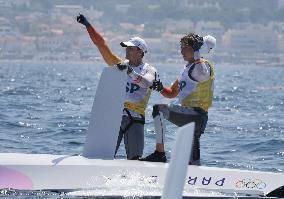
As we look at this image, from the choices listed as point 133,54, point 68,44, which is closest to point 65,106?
point 133,54

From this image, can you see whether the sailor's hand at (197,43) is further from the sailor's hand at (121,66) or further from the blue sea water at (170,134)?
the blue sea water at (170,134)

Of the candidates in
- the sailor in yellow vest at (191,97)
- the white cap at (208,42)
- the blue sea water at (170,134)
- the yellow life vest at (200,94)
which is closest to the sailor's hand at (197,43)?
the sailor in yellow vest at (191,97)

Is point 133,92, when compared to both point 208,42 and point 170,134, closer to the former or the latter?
point 208,42

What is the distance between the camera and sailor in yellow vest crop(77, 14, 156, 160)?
10.2 m

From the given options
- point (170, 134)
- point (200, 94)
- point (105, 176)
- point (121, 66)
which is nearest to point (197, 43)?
point (200, 94)

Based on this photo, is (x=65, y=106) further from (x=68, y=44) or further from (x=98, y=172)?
(x=68, y=44)

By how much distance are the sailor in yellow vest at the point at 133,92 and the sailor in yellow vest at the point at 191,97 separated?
12.1 inches

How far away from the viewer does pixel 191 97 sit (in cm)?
1005

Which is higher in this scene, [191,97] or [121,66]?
[121,66]

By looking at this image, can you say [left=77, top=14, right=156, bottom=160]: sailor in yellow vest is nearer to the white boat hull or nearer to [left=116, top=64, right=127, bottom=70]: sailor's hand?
[left=116, top=64, right=127, bottom=70]: sailor's hand

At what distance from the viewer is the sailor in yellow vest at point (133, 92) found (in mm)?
10250

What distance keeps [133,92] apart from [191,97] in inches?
27.2

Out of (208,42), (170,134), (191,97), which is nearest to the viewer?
(191,97)

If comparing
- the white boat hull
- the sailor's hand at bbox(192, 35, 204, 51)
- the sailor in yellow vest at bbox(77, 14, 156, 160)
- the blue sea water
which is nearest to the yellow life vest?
the sailor's hand at bbox(192, 35, 204, 51)
